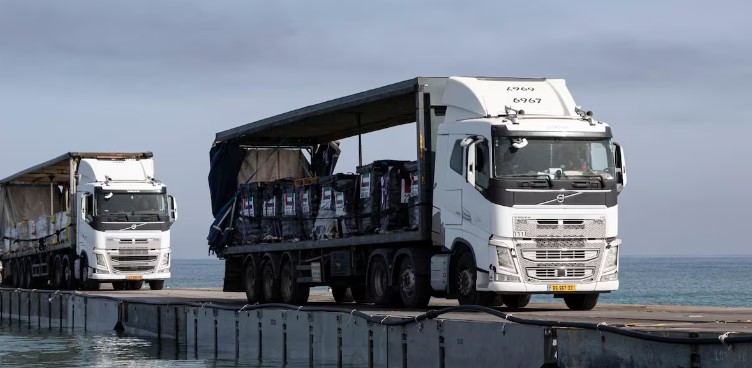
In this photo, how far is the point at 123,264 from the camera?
133 feet

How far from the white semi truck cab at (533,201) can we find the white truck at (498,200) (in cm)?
2

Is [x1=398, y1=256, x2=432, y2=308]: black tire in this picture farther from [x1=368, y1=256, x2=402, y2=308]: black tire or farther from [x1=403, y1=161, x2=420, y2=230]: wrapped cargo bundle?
[x1=403, y1=161, x2=420, y2=230]: wrapped cargo bundle

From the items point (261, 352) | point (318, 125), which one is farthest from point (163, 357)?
point (318, 125)

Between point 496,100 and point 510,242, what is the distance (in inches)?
104

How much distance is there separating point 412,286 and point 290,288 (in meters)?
5.33

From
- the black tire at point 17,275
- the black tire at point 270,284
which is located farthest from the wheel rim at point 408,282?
the black tire at point 17,275

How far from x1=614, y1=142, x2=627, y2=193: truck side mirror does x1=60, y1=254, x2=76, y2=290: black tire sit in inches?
979

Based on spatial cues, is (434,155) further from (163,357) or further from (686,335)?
(686,335)

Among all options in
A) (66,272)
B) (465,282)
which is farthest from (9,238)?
(465,282)

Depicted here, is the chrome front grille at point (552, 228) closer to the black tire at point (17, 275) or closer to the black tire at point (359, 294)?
the black tire at point (359, 294)

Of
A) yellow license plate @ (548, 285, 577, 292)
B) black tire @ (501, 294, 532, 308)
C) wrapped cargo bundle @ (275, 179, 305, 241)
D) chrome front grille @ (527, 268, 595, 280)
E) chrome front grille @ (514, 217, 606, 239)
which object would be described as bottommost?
black tire @ (501, 294, 532, 308)

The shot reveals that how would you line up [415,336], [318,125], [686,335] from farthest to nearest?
[318,125] < [415,336] < [686,335]

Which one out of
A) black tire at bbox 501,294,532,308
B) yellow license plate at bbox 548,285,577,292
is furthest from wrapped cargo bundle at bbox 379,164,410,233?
yellow license plate at bbox 548,285,577,292

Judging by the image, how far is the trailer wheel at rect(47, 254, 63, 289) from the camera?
44.6 meters
